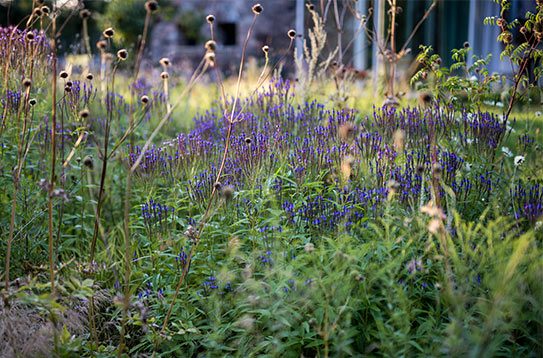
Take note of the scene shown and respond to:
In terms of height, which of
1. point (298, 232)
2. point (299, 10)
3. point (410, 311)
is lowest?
point (410, 311)

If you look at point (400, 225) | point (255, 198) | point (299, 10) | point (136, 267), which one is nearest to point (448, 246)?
point (400, 225)

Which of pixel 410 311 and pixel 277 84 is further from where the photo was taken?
pixel 277 84

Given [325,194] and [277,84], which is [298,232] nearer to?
[325,194]

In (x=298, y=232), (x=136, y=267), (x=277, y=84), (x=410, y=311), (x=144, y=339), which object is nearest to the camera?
(x=410, y=311)

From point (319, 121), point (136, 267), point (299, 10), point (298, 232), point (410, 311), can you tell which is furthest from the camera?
point (299, 10)

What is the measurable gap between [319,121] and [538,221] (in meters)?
1.92

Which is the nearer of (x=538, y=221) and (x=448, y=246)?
(x=448, y=246)

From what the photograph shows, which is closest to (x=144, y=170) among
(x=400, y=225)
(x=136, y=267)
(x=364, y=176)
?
(x=136, y=267)

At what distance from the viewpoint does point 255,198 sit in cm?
326

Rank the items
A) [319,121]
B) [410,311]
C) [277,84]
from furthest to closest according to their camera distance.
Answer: [277,84] < [319,121] < [410,311]

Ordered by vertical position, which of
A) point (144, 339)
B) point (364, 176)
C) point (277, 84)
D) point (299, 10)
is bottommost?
point (144, 339)

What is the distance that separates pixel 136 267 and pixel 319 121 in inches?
74.2

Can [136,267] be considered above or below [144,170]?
below

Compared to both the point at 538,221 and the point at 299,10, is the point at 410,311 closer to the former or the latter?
the point at 538,221
